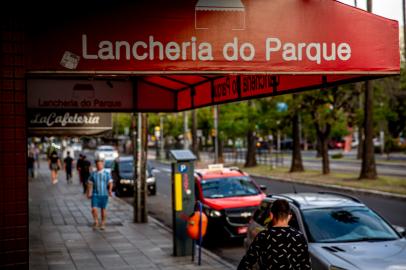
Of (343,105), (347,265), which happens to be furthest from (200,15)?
(343,105)

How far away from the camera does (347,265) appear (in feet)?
25.2

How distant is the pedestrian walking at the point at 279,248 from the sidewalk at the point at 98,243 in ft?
18.4

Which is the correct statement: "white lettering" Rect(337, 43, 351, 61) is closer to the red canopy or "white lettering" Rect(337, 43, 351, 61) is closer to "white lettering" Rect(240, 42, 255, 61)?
the red canopy

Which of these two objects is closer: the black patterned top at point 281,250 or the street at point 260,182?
the black patterned top at point 281,250

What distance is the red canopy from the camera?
732 centimetres

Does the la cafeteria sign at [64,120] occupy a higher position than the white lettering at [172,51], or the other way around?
the white lettering at [172,51]

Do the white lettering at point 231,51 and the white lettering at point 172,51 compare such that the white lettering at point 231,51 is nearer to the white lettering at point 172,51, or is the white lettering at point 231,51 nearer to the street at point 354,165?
the white lettering at point 172,51

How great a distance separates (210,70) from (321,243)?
9.57 feet

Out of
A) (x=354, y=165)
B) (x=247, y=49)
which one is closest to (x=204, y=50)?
(x=247, y=49)

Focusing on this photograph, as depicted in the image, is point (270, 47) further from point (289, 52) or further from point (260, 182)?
point (260, 182)

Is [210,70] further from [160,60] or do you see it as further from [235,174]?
[235,174]

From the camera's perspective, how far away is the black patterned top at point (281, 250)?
18.8 feet

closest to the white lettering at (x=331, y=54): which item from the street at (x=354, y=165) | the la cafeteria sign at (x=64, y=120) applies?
the la cafeteria sign at (x=64, y=120)

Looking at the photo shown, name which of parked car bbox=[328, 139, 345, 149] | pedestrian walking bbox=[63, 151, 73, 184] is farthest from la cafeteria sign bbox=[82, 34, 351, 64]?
parked car bbox=[328, 139, 345, 149]
